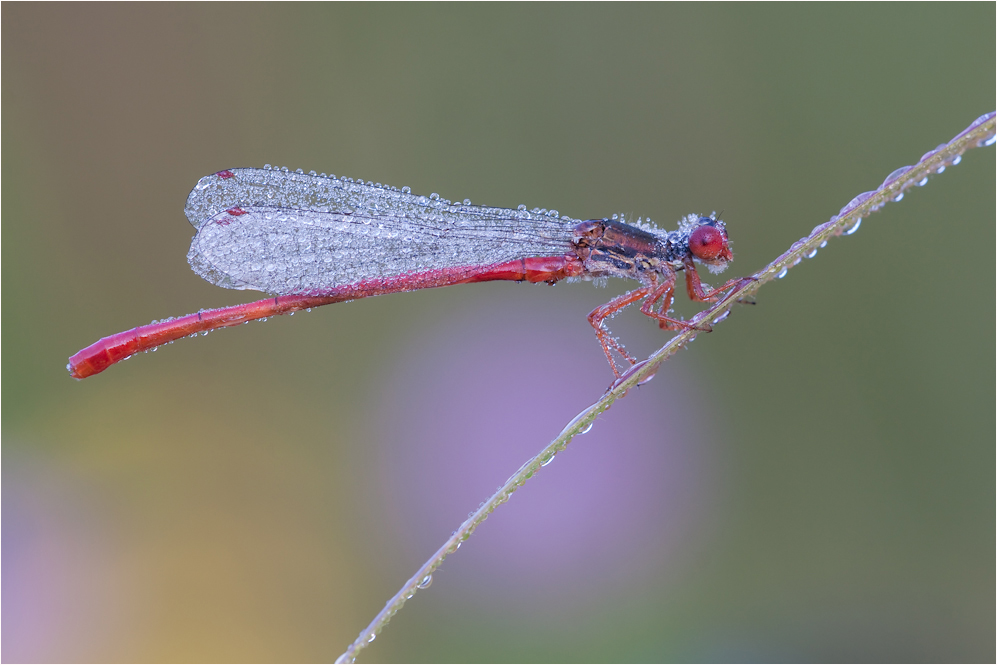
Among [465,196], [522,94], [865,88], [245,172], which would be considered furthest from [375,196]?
[865,88]

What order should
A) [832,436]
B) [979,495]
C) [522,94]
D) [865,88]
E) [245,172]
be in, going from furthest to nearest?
[522,94] < [865,88] < [832,436] < [979,495] < [245,172]

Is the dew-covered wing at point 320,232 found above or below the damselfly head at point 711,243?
below

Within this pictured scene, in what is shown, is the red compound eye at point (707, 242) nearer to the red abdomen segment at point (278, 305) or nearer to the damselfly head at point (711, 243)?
the damselfly head at point (711, 243)

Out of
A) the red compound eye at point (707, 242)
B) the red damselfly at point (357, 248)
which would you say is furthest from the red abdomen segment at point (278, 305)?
the red compound eye at point (707, 242)

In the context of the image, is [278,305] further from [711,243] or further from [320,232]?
[711,243]

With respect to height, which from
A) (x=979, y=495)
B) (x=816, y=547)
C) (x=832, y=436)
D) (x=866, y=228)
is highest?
(x=866, y=228)

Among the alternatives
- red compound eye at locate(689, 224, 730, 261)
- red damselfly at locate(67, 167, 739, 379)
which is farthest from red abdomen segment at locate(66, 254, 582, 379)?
red compound eye at locate(689, 224, 730, 261)

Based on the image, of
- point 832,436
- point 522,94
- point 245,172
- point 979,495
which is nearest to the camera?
point 245,172

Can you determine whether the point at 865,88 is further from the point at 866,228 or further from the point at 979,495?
the point at 979,495
